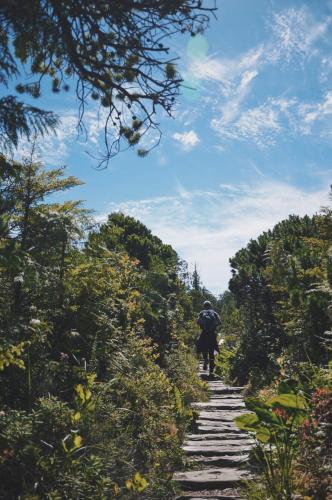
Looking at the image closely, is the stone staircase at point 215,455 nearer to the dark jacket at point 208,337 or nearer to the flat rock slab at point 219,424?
the flat rock slab at point 219,424

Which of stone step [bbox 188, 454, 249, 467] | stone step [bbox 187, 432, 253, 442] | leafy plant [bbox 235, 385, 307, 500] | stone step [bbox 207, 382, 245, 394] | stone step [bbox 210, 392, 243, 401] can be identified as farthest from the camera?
stone step [bbox 207, 382, 245, 394]

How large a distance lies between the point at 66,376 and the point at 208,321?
6.62 metres

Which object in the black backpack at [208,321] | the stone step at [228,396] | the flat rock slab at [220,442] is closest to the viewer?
the flat rock slab at [220,442]

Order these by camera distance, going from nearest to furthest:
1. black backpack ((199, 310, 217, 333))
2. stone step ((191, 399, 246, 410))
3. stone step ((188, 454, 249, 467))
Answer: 1. stone step ((188, 454, 249, 467))
2. stone step ((191, 399, 246, 410))
3. black backpack ((199, 310, 217, 333))

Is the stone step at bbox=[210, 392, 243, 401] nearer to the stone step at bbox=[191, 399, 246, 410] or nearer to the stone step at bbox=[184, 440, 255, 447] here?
the stone step at bbox=[191, 399, 246, 410]

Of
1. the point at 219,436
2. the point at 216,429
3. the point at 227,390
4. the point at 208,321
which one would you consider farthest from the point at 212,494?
the point at 208,321

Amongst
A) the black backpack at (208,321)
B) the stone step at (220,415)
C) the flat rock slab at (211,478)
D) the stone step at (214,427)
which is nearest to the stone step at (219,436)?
the stone step at (214,427)

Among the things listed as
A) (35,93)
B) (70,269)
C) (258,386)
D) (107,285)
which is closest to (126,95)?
(35,93)

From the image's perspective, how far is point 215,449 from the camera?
18.1 feet

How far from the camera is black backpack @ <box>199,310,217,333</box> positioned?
11.1 meters

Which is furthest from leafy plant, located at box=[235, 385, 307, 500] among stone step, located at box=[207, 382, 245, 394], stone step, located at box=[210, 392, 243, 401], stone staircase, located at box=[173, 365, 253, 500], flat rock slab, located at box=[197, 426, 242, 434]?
stone step, located at box=[207, 382, 245, 394]

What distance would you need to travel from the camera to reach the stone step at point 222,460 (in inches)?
197

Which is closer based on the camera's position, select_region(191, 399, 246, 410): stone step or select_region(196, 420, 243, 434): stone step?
select_region(196, 420, 243, 434): stone step

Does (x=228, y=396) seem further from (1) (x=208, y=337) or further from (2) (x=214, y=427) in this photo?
(2) (x=214, y=427)
